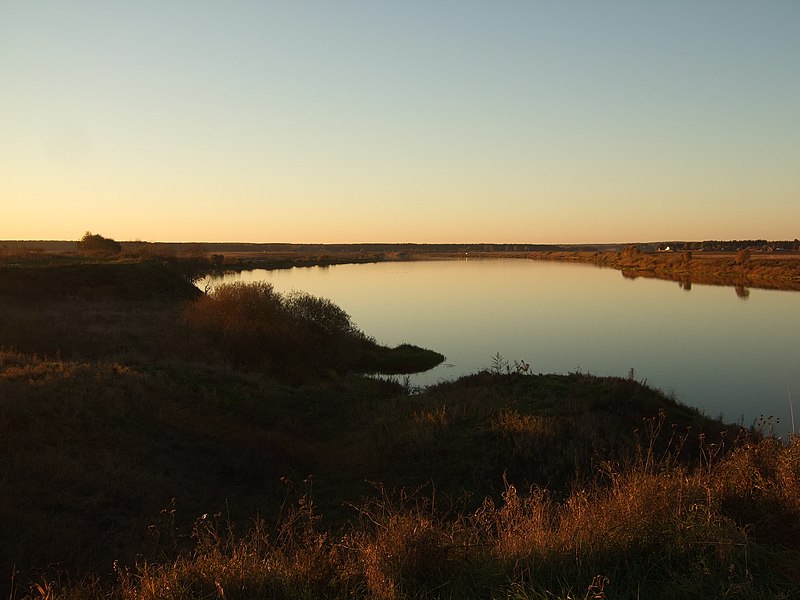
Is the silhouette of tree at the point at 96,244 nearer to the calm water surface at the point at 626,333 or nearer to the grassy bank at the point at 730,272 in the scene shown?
the calm water surface at the point at 626,333

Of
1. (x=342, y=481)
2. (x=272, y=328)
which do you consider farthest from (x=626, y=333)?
(x=342, y=481)

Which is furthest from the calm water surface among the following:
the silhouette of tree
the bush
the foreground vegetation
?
the silhouette of tree

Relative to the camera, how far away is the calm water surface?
24.8 meters

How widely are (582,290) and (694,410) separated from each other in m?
53.5

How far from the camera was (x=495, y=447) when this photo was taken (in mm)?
12289

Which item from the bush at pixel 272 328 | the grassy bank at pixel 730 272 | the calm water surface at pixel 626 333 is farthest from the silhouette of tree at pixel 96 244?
the grassy bank at pixel 730 272

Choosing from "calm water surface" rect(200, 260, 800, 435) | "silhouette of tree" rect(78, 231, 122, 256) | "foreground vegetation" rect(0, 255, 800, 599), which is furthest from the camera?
"silhouette of tree" rect(78, 231, 122, 256)

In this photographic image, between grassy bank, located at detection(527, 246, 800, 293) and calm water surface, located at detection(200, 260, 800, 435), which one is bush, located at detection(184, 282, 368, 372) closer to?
calm water surface, located at detection(200, 260, 800, 435)

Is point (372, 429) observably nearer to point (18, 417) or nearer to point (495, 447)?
point (495, 447)

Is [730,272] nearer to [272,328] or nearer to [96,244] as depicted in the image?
[272,328]

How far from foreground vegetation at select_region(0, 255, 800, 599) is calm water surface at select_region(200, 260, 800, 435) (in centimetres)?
651

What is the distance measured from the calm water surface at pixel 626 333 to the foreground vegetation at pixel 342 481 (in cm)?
651

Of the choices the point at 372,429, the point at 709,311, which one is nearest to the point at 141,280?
the point at 372,429

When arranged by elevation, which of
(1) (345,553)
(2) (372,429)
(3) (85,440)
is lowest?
(2) (372,429)
